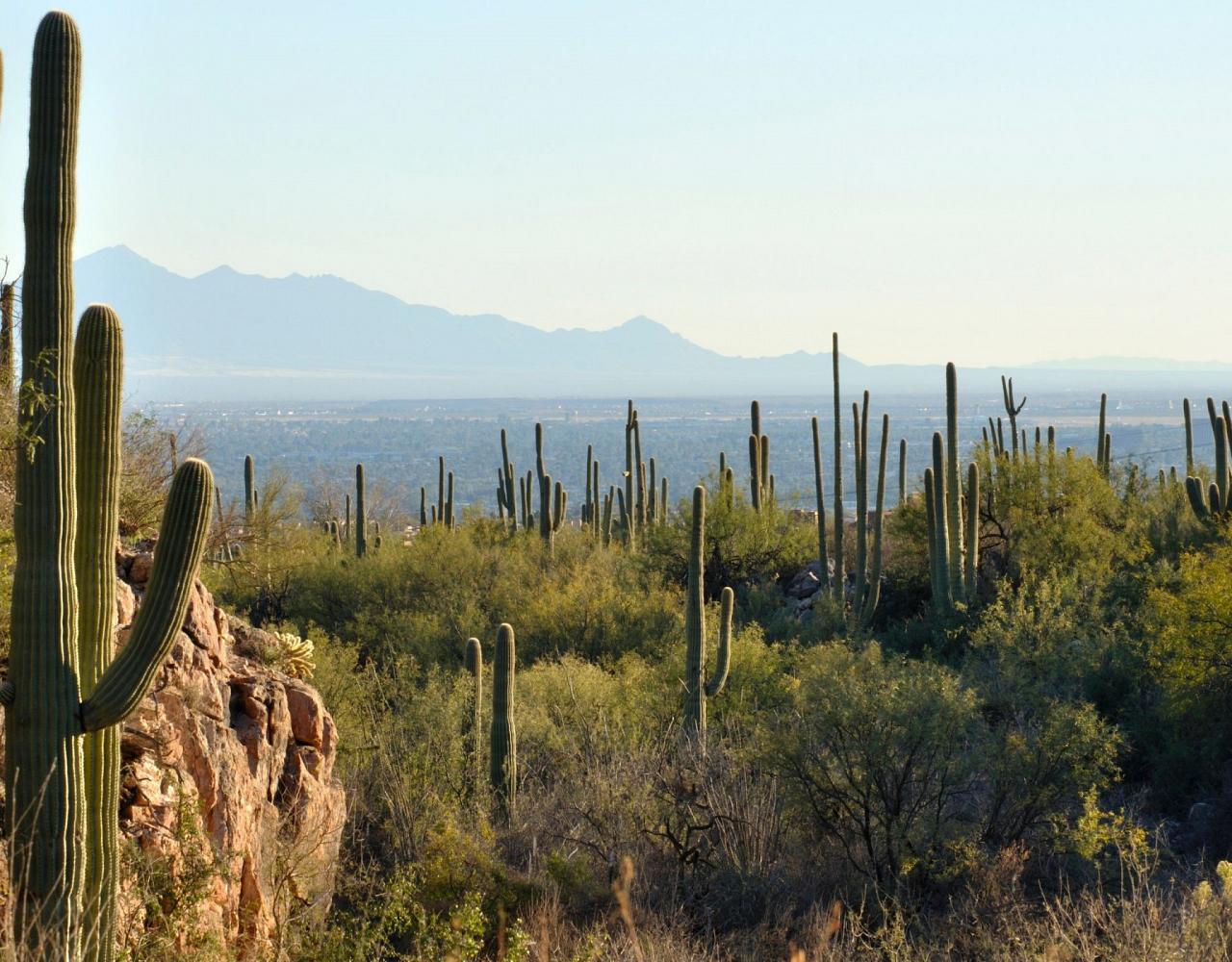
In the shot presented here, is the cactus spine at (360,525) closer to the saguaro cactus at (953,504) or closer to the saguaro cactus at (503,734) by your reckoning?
the saguaro cactus at (953,504)

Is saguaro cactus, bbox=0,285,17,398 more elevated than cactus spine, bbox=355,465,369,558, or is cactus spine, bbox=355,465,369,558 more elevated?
saguaro cactus, bbox=0,285,17,398

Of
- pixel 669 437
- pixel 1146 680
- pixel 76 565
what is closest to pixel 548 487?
pixel 1146 680

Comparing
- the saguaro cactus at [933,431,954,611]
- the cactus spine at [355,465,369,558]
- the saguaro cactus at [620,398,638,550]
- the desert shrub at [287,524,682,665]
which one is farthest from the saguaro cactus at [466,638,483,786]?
the saguaro cactus at [620,398,638,550]

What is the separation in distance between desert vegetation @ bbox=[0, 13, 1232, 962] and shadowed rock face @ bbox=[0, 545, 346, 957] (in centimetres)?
18

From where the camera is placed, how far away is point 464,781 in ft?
47.1

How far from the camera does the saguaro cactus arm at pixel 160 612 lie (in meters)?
6.70

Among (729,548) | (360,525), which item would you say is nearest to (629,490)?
(729,548)

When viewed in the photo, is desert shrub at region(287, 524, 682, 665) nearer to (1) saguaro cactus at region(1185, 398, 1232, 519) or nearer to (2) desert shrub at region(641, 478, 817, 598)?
(2) desert shrub at region(641, 478, 817, 598)

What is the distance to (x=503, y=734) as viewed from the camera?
14.0 meters

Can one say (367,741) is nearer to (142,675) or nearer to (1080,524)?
(142,675)

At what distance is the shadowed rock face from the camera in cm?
788

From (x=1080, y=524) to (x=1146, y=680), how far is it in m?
7.07

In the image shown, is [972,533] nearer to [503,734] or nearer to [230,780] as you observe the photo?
[503,734]

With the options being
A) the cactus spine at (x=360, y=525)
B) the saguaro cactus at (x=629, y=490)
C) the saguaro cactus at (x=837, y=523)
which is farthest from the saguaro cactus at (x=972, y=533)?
the cactus spine at (x=360, y=525)
